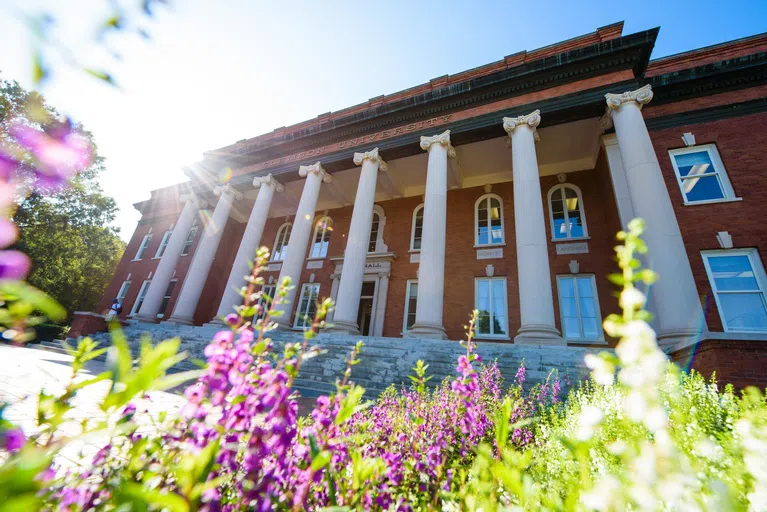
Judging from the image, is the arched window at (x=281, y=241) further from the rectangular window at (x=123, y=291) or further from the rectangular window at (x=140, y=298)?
the rectangular window at (x=123, y=291)

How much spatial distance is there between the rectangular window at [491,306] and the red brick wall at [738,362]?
6.78m


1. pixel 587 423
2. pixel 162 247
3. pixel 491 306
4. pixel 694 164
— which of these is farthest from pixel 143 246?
pixel 694 164

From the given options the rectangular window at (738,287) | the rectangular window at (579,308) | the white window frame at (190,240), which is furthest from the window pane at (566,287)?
the white window frame at (190,240)

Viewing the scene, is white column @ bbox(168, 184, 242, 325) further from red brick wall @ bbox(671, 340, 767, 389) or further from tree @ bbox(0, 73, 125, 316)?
red brick wall @ bbox(671, 340, 767, 389)

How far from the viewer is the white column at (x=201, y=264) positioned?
47.5 feet

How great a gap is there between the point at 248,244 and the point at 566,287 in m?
13.2

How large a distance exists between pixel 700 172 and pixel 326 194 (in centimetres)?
1516

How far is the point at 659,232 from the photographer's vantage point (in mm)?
8297

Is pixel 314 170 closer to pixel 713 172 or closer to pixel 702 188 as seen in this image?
pixel 702 188

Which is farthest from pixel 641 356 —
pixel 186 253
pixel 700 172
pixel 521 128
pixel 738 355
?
pixel 186 253

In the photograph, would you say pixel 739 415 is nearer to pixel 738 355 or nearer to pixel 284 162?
pixel 738 355

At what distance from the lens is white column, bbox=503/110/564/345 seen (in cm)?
844

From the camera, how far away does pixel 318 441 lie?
1798 millimetres

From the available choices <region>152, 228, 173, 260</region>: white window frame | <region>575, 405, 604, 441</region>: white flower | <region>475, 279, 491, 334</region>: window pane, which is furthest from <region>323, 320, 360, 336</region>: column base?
<region>152, 228, 173, 260</region>: white window frame
